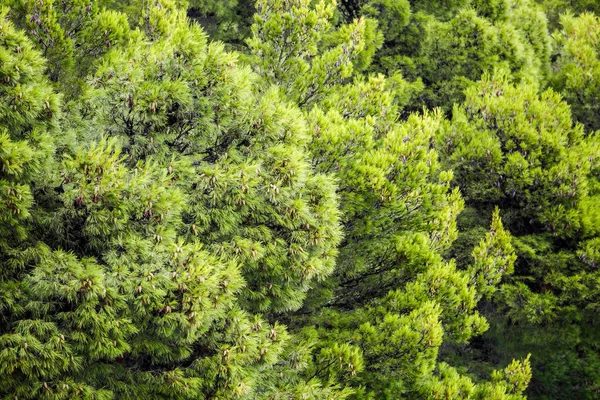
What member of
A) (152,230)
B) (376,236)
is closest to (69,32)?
(152,230)

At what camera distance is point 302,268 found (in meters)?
8.53

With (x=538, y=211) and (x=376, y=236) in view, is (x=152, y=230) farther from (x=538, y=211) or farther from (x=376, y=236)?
(x=538, y=211)

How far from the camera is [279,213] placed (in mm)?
8492

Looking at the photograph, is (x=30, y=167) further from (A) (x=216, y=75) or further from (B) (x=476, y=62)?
(B) (x=476, y=62)

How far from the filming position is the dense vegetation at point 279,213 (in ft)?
23.0

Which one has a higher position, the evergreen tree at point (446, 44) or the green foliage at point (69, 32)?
the evergreen tree at point (446, 44)

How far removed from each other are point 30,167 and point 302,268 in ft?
12.4

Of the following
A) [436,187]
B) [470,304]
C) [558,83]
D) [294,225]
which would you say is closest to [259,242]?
[294,225]

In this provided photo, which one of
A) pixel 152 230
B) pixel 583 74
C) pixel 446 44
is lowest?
pixel 152 230

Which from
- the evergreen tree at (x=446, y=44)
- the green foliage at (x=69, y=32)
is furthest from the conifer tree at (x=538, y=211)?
the green foliage at (x=69, y=32)

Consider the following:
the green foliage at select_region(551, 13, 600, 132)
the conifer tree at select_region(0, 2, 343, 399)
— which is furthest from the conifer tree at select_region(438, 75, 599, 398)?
the conifer tree at select_region(0, 2, 343, 399)

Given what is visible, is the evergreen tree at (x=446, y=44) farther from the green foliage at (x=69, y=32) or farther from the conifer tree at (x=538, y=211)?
the green foliage at (x=69, y=32)

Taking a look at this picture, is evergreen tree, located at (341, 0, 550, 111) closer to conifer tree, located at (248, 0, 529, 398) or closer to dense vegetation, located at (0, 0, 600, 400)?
dense vegetation, located at (0, 0, 600, 400)

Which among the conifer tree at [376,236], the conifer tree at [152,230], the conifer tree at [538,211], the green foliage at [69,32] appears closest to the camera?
the conifer tree at [152,230]
